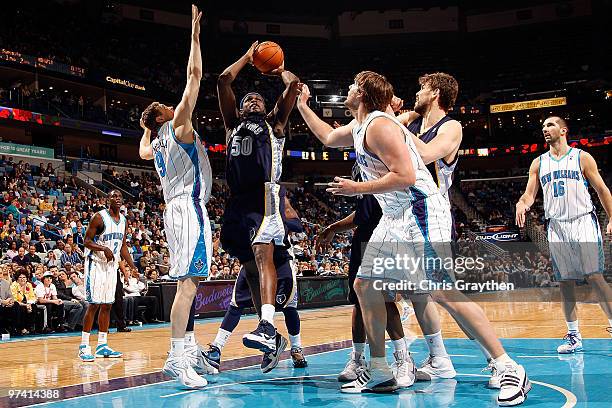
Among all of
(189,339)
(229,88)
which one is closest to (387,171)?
(229,88)

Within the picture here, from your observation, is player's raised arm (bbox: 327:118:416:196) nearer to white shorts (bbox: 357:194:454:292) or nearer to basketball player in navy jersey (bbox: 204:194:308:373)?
white shorts (bbox: 357:194:454:292)

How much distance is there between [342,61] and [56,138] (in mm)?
18778

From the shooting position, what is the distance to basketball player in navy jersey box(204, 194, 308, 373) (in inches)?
222

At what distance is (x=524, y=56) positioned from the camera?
132 ft

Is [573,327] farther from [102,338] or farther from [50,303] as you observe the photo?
[50,303]

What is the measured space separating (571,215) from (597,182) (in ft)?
1.50

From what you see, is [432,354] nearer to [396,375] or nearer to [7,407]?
[396,375]

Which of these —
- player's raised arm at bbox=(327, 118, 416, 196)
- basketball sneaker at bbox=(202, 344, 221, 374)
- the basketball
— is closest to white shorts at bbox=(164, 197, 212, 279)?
basketball sneaker at bbox=(202, 344, 221, 374)

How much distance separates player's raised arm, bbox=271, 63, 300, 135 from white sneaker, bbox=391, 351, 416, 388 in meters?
2.07

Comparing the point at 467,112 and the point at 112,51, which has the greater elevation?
the point at 112,51

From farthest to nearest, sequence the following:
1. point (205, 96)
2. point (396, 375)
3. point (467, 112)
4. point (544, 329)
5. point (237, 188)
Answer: point (467, 112) < point (205, 96) < point (544, 329) < point (237, 188) < point (396, 375)

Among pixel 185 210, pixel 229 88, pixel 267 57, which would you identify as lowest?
pixel 185 210

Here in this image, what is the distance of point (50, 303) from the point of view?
1134 centimetres

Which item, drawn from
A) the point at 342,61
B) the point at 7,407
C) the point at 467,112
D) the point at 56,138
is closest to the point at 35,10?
the point at 56,138
